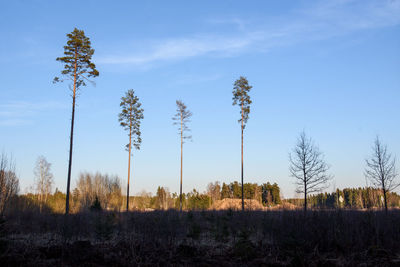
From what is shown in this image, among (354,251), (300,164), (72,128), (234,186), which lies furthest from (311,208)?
(234,186)

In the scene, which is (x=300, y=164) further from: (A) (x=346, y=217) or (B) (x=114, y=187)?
(B) (x=114, y=187)

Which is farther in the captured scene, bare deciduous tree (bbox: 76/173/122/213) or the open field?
bare deciduous tree (bbox: 76/173/122/213)

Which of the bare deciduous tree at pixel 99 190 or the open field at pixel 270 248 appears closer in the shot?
the open field at pixel 270 248

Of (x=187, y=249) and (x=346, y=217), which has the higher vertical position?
(x=346, y=217)

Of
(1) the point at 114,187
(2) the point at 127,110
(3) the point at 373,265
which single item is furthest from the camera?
(1) the point at 114,187

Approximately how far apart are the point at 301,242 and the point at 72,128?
1871cm

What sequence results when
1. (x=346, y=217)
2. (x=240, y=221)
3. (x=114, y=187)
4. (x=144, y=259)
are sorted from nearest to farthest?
(x=144, y=259) → (x=346, y=217) → (x=240, y=221) → (x=114, y=187)

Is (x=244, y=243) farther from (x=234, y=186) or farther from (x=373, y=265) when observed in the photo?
(x=234, y=186)

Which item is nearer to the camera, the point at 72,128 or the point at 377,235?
the point at 377,235

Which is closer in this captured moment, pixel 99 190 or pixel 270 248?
pixel 270 248

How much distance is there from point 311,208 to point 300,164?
12.9 m

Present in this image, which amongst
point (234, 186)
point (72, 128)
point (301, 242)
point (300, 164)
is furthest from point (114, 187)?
point (301, 242)

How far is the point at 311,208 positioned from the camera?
10.1 meters

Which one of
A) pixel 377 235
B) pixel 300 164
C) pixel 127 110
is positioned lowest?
pixel 377 235
